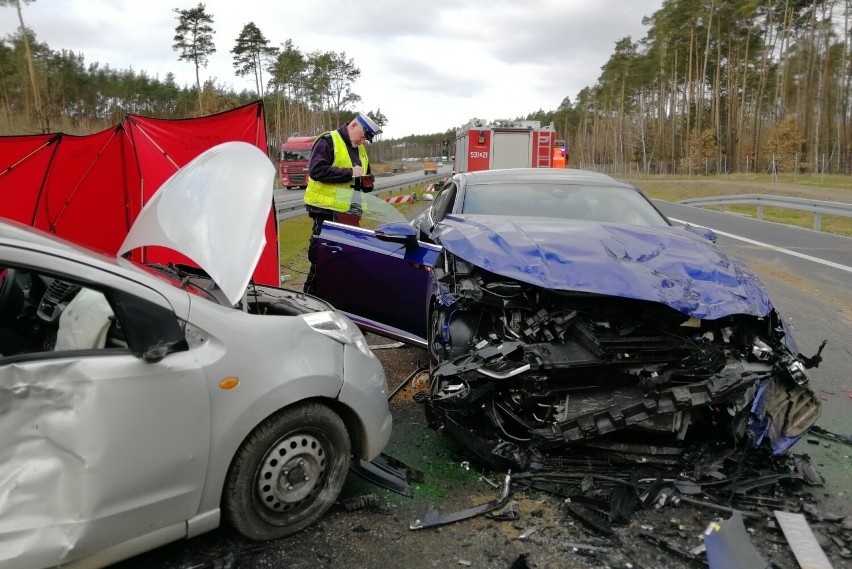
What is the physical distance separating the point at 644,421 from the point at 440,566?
4.27 feet

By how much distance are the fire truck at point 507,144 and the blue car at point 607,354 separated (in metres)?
14.7

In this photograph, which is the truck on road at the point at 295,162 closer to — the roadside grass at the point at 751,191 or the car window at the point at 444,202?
the roadside grass at the point at 751,191

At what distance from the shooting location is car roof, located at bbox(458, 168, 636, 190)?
548cm

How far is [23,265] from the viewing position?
2131 mm

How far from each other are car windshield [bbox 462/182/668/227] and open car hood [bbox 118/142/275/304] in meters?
2.41

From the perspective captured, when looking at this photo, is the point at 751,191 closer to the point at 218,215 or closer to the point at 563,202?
the point at 563,202

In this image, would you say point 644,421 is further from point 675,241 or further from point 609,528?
point 675,241

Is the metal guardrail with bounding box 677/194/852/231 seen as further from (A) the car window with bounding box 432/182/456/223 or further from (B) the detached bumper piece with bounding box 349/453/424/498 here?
(B) the detached bumper piece with bounding box 349/453/424/498

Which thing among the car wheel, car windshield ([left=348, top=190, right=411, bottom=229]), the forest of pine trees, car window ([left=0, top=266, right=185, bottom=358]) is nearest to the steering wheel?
car window ([left=0, top=266, right=185, bottom=358])

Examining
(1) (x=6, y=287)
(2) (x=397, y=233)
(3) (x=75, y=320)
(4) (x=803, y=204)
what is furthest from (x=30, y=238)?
(4) (x=803, y=204)

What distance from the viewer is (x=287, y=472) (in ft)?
8.93

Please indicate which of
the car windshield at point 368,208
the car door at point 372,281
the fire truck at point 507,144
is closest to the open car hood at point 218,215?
the car door at point 372,281

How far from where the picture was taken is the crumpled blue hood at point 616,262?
312cm

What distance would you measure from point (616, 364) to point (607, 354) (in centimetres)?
7
